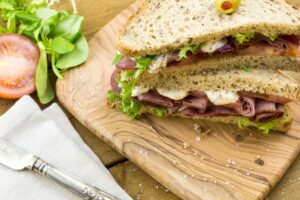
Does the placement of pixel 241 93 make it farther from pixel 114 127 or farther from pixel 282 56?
pixel 114 127

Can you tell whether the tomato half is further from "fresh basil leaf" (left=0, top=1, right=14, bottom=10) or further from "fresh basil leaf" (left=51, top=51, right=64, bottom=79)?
"fresh basil leaf" (left=0, top=1, right=14, bottom=10)

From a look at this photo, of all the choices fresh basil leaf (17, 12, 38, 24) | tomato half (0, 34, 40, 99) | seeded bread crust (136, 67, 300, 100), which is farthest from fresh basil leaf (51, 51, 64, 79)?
seeded bread crust (136, 67, 300, 100)

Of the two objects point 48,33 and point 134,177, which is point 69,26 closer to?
point 48,33

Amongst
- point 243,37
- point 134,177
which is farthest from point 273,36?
point 134,177

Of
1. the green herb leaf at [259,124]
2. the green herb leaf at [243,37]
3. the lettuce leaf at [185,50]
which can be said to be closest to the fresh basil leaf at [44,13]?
the lettuce leaf at [185,50]

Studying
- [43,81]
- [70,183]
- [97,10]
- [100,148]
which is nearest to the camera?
[70,183]

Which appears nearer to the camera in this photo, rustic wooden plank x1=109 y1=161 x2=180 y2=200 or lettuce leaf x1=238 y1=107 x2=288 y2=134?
rustic wooden plank x1=109 y1=161 x2=180 y2=200
